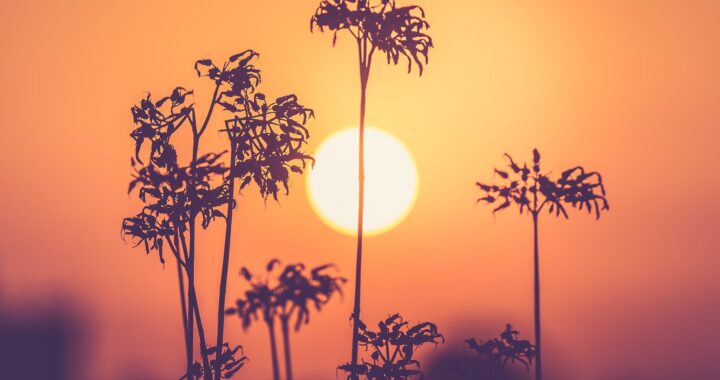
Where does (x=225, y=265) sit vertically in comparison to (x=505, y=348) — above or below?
above

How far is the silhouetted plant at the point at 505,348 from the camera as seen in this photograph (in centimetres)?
2442

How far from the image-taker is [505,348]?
24609mm

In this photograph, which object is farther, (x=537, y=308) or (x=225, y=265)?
(x=537, y=308)

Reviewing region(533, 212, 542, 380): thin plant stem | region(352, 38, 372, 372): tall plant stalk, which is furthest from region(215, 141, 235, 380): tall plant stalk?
region(533, 212, 542, 380): thin plant stem

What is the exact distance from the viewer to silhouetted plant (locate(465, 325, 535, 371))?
80.1 ft

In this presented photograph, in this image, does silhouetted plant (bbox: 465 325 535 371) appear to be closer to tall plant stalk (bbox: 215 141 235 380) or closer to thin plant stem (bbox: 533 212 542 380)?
thin plant stem (bbox: 533 212 542 380)

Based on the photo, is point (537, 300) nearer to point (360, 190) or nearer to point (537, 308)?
point (537, 308)

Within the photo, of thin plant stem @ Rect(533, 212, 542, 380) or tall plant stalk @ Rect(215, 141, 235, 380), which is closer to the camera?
tall plant stalk @ Rect(215, 141, 235, 380)

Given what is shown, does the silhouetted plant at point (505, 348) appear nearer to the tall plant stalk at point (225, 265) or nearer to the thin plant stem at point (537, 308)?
the thin plant stem at point (537, 308)

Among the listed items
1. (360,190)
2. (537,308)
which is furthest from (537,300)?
(360,190)

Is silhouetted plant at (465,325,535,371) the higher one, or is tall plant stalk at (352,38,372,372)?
tall plant stalk at (352,38,372,372)

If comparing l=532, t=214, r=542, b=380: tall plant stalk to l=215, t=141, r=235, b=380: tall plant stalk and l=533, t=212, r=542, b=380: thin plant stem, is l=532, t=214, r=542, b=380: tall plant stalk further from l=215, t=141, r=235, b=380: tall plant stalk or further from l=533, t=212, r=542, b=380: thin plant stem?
l=215, t=141, r=235, b=380: tall plant stalk

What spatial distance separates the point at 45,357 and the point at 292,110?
119882mm

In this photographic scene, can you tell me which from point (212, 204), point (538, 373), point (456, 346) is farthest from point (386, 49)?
point (456, 346)
